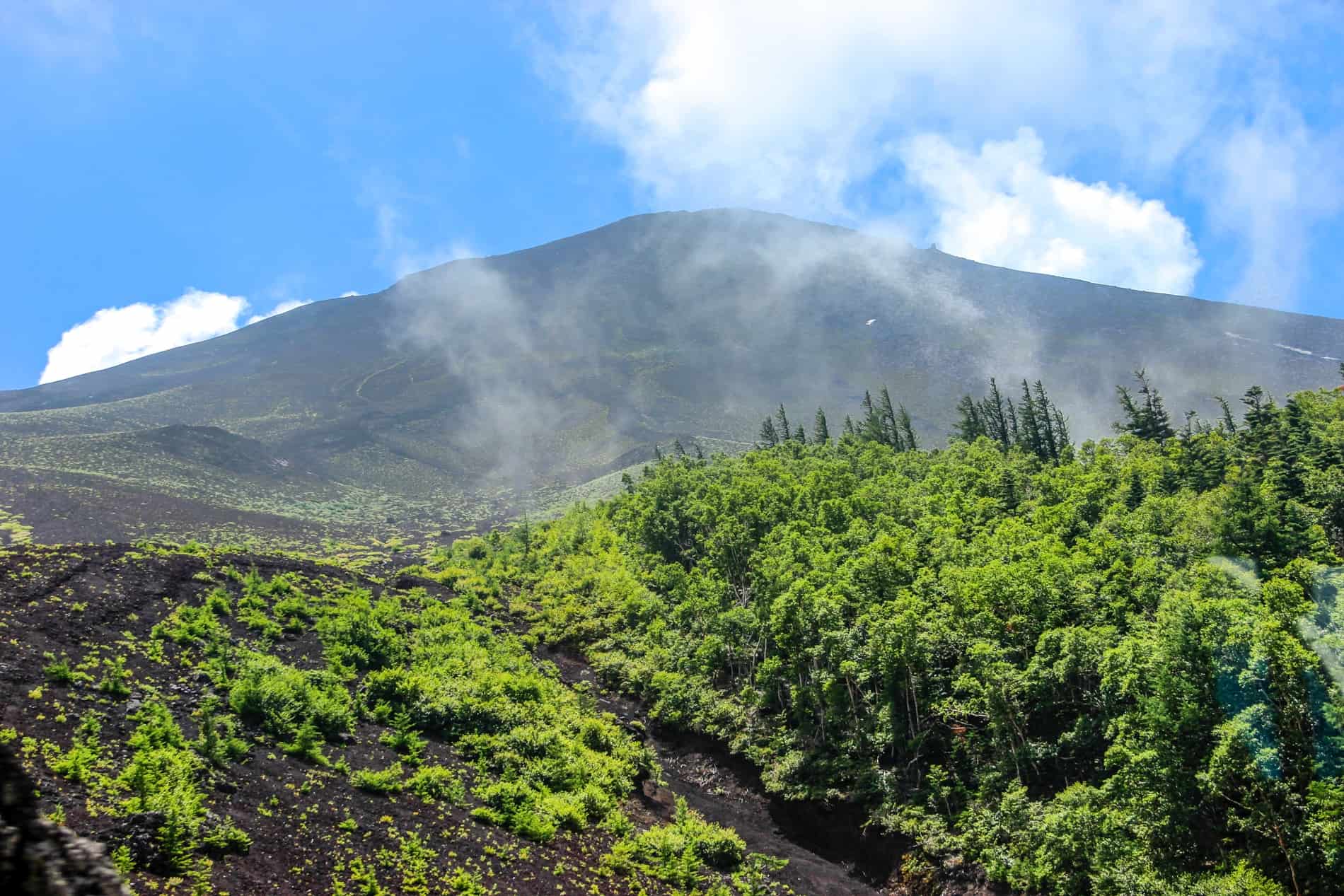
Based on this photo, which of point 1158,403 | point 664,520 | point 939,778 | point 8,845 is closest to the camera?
point 8,845

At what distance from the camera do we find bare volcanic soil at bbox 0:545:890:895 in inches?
612

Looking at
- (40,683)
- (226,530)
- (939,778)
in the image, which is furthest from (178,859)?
(226,530)

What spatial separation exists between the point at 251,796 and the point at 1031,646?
2619cm

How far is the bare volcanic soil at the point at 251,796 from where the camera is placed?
51.0ft

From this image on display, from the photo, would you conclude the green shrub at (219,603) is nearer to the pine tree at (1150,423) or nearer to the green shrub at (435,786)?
the green shrub at (435,786)

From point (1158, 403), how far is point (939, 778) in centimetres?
6355

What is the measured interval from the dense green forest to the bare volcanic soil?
5.27m

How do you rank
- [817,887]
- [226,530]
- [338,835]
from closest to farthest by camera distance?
[338,835]
[817,887]
[226,530]

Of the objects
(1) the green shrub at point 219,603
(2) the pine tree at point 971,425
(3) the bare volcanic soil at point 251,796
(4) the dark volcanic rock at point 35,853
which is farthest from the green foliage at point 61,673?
(2) the pine tree at point 971,425

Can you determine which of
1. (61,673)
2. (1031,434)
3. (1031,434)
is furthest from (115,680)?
(1031,434)

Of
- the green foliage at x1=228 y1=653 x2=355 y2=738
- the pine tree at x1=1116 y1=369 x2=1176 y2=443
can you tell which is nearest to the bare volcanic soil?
the green foliage at x1=228 y1=653 x2=355 y2=738

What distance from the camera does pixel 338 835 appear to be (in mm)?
18109

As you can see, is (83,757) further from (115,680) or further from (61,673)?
(115,680)

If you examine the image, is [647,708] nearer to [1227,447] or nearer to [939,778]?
[939,778]
